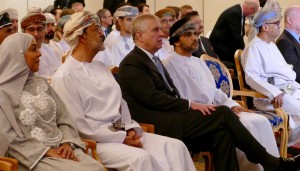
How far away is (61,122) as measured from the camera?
3.37 metres

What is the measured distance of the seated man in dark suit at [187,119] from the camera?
4.12 meters

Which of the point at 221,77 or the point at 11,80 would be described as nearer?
the point at 11,80

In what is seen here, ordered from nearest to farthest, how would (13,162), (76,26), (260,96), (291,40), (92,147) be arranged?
(13,162) < (92,147) < (76,26) < (260,96) < (291,40)

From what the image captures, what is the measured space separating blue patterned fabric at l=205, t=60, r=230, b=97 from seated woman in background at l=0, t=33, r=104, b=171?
212 cm

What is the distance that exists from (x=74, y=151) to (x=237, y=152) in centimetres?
156

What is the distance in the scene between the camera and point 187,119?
4191 millimetres

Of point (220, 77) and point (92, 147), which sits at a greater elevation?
point (92, 147)

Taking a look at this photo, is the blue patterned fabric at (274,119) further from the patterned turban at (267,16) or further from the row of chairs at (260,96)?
the patterned turban at (267,16)

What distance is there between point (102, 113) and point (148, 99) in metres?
0.51

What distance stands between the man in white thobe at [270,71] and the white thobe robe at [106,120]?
5.85 ft

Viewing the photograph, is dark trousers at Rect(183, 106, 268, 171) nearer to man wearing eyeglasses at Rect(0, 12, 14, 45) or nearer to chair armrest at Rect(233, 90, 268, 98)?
chair armrest at Rect(233, 90, 268, 98)

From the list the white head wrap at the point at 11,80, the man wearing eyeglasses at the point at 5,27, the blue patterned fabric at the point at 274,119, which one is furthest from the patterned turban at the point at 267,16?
the white head wrap at the point at 11,80

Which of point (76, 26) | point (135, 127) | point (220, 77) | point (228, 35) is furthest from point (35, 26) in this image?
point (228, 35)

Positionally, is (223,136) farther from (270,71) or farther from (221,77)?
(270,71)
